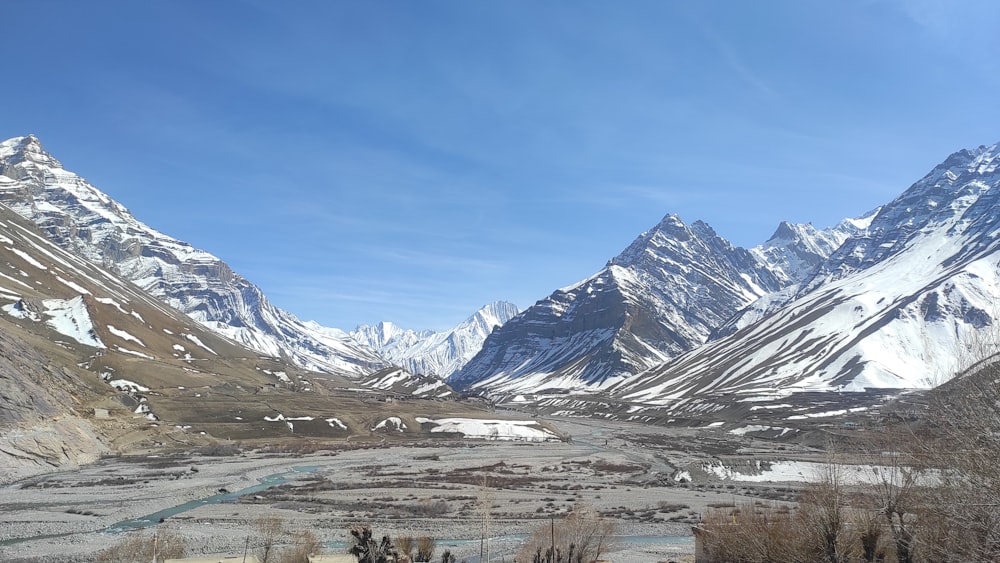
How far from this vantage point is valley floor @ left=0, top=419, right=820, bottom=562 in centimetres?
4644

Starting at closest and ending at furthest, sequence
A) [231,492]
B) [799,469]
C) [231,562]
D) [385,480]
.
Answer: [231,562] < [231,492] < [385,480] < [799,469]

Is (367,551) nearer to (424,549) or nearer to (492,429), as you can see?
(424,549)

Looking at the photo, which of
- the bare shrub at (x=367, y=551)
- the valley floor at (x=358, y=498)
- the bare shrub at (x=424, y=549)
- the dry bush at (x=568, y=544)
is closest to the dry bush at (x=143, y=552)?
the valley floor at (x=358, y=498)

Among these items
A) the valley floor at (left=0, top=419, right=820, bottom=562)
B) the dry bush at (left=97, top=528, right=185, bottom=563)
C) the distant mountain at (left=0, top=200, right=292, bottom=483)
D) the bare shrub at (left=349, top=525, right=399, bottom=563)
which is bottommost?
the valley floor at (left=0, top=419, right=820, bottom=562)

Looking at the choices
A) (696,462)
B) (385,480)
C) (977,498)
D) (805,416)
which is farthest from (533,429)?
(977,498)

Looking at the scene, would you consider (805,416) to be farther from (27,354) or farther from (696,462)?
(27,354)

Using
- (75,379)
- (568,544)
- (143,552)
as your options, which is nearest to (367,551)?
(568,544)

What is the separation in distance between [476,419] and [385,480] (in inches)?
3599

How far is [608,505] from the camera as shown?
65.6 meters

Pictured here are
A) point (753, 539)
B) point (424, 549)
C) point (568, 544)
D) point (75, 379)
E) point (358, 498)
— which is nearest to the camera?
point (753, 539)

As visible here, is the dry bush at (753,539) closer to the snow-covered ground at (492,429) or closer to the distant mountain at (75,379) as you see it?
the distant mountain at (75,379)

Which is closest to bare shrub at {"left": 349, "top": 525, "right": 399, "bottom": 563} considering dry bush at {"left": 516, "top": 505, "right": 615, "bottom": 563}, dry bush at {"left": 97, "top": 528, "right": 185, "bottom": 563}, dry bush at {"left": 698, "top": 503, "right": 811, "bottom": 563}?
dry bush at {"left": 516, "top": 505, "right": 615, "bottom": 563}

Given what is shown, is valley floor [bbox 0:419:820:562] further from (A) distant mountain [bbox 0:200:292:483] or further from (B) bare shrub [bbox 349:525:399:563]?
(A) distant mountain [bbox 0:200:292:483]

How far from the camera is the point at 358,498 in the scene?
67.3 metres
